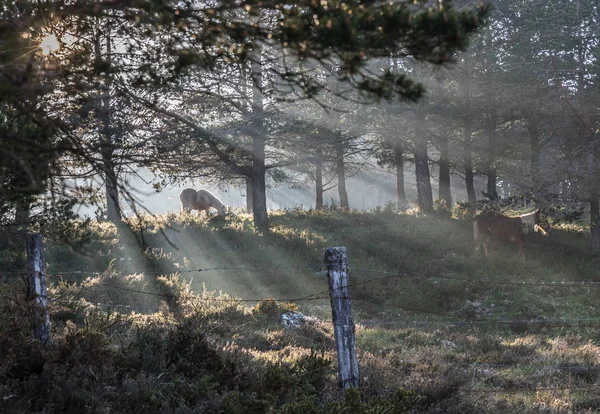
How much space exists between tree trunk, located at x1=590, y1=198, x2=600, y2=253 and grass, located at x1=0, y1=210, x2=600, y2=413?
565mm

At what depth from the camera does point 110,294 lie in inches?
553

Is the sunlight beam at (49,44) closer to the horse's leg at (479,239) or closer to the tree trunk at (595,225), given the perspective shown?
the horse's leg at (479,239)

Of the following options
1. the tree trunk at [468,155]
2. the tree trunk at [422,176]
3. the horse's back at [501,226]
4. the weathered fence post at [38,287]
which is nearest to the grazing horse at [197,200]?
the tree trunk at [422,176]

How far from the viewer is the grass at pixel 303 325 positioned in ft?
20.5

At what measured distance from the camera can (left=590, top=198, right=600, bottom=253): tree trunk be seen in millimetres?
20906

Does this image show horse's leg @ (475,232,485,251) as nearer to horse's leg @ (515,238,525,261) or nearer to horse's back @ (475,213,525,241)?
horse's back @ (475,213,525,241)

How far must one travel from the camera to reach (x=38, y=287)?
7543 millimetres

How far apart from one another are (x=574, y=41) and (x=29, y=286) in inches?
771

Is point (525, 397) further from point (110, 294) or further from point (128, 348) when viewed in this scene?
point (110, 294)

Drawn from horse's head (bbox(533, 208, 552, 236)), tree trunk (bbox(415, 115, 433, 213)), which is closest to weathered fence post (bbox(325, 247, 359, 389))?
horse's head (bbox(533, 208, 552, 236))

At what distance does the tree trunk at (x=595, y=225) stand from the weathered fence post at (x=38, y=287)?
19.0m

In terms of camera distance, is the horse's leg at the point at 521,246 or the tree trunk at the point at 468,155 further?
the tree trunk at the point at 468,155

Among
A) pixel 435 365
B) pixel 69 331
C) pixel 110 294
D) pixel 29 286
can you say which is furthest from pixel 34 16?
pixel 110 294

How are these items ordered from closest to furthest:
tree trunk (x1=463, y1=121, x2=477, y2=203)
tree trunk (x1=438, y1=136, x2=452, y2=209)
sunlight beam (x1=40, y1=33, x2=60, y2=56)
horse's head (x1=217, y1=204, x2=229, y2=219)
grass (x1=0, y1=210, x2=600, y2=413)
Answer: sunlight beam (x1=40, y1=33, x2=60, y2=56) → grass (x1=0, y1=210, x2=600, y2=413) → horse's head (x1=217, y1=204, x2=229, y2=219) → tree trunk (x1=463, y1=121, x2=477, y2=203) → tree trunk (x1=438, y1=136, x2=452, y2=209)
